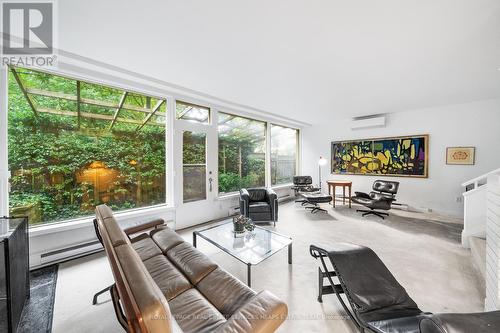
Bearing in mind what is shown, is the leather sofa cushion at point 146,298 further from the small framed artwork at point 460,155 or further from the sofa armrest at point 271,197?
A: the small framed artwork at point 460,155

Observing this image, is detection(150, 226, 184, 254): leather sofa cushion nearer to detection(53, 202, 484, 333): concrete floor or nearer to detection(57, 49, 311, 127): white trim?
detection(53, 202, 484, 333): concrete floor

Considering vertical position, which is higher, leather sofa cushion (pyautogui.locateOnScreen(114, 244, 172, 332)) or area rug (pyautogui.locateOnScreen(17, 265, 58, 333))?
leather sofa cushion (pyautogui.locateOnScreen(114, 244, 172, 332))

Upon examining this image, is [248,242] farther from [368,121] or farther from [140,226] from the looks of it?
[368,121]

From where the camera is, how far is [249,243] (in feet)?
7.59

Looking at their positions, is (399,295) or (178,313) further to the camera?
(399,295)

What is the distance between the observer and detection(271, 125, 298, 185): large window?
5.86 m

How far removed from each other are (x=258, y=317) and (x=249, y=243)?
4.58ft

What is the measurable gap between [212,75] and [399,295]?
318 cm

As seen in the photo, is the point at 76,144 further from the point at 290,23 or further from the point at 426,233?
the point at 426,233

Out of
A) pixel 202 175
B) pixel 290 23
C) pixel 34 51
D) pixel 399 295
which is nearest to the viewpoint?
pixel 399 295

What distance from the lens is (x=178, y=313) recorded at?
1.18 meters

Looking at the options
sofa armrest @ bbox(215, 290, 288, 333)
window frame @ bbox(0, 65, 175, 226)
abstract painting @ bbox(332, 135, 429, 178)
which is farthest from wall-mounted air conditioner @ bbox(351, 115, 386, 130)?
sofa armrest @ bbox(215, 290, 288, 333)

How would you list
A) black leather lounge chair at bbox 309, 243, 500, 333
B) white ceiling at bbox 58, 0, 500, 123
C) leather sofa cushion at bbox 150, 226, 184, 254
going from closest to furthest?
1. black leather lounge chair at bbox 309, 243, 500, 333
2. white ceiling at bbox 58, 0, 500, 123
3. leather sofa cushion at bbox 150, 226, 184, 254

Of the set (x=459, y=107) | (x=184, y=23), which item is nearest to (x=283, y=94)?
(x=184, y=23)
